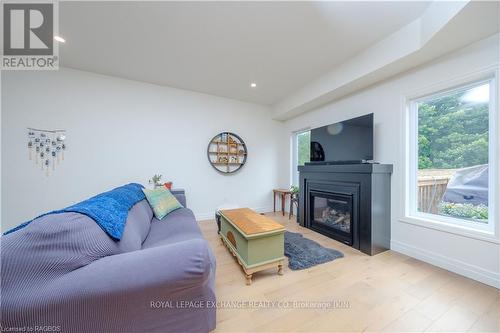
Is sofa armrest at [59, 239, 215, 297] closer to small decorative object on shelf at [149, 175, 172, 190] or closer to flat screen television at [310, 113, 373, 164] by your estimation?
flat screen television at [310, 113, 373, 164]

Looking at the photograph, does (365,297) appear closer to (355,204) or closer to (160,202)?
(355,204)

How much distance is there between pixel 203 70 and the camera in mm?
2854

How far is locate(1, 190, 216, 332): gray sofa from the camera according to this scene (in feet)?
2.28

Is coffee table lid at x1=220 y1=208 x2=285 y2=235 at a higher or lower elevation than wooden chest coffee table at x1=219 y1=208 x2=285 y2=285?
higher

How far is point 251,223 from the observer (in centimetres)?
192

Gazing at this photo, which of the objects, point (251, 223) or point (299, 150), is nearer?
point (251, 223)

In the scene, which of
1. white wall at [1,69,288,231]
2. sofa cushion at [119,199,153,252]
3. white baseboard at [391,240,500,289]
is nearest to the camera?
sofa cushion at [119,199,153,252]

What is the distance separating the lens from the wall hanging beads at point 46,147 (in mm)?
2664

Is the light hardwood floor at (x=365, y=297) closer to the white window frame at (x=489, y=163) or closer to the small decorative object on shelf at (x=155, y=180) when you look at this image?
the white window frame at (x=489, y=163)

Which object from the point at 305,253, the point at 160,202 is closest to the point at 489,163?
the point at 305,253

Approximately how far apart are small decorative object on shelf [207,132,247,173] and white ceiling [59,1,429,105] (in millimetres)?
Answer: 1234

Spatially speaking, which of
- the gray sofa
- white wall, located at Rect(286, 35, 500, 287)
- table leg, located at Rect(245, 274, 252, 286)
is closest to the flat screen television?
white wall, located at Rect(286, 35, 500, 287)

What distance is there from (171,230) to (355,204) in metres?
2.18

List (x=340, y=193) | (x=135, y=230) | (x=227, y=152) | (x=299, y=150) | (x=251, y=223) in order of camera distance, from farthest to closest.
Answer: (x=299, y=150), (x=227, y=152), (x=340, y=193), (x=251, y=223), (x=135, y=230)
